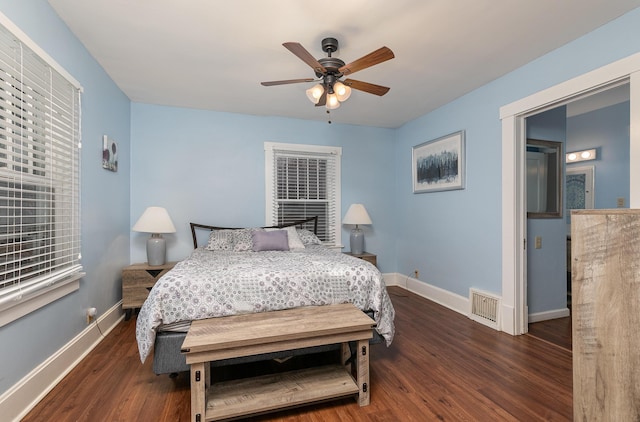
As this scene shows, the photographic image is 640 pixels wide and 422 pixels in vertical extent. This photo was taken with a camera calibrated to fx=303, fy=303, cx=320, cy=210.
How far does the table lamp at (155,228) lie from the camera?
3330mm

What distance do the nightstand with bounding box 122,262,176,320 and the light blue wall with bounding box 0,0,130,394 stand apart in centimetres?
12

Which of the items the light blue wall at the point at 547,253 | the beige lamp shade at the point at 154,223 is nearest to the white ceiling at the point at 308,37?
the light blue wall at the point at 547,253

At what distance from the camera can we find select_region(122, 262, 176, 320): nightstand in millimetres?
3168

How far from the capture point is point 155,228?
3.33m

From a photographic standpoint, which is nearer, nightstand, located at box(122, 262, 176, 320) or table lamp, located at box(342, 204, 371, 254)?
nightstand, located at box(122, 262, 176, 320)

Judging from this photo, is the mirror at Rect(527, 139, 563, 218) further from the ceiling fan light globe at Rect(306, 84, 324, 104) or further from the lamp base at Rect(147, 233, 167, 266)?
the lamp base at Rect(147, 233, 167, 266)

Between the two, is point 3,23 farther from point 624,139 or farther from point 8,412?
point 624,139

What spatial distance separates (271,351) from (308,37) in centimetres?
223

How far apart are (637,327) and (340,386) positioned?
4.60 feet

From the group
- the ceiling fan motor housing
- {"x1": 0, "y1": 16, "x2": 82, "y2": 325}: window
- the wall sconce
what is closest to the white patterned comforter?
{"x1": 0, "y1": 16, "x2": 82, "y2": 325}: window

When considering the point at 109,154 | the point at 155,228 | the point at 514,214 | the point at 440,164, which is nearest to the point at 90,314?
the point at 155,228

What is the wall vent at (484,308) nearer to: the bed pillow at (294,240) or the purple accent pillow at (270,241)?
the bed pillow at (294,240)

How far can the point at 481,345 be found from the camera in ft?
8.73

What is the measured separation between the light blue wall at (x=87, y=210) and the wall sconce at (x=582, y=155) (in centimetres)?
549
